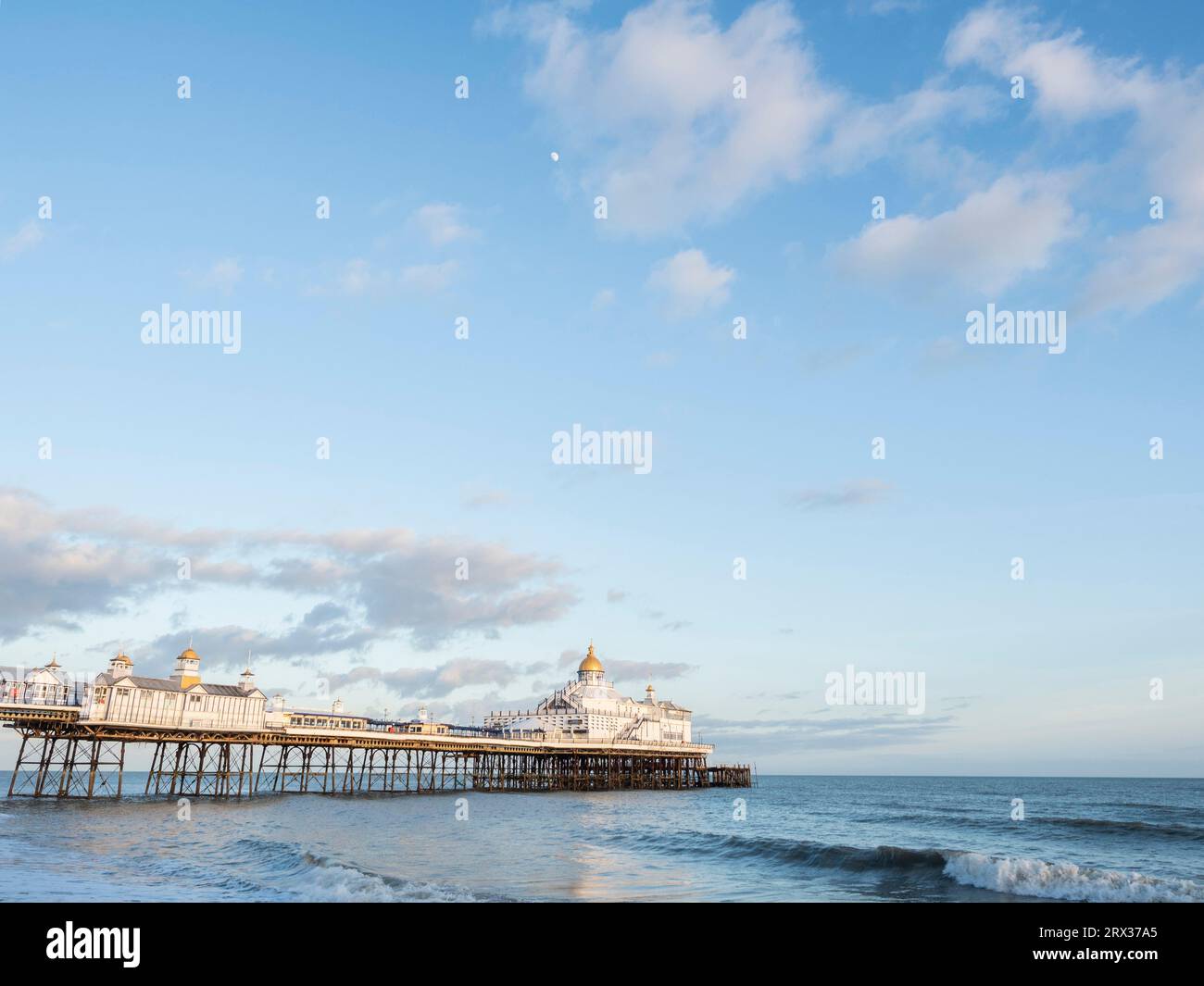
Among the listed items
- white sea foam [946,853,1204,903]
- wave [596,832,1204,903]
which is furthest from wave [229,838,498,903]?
white sea foam [946,853,1204,903]

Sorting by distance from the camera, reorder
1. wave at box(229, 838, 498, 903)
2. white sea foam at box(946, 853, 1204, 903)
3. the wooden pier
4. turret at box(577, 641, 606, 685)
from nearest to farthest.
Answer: wave at box(229, 838, 498, 903) < white sea foam at box(946, 853, 1204, 903) < the wooden pier < turret at box(577, 641, 606, 685)

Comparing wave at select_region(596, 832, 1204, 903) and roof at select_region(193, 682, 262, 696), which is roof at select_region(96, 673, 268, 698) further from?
wave at select_region(596, 832, 1204, 903)

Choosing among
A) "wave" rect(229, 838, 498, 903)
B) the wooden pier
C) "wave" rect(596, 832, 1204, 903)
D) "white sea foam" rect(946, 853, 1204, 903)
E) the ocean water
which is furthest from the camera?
the wooden pier

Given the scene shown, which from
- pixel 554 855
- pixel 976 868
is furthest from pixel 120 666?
pixel 976 868

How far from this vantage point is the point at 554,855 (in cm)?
3509

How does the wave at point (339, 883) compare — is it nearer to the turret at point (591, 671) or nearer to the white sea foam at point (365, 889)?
the white sea foam at point (365, 889)

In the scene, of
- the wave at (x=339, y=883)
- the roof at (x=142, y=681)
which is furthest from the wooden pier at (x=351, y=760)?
the wave at (x=339, y=883)

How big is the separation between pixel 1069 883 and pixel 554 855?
18006 mm

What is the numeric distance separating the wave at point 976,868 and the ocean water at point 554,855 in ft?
0.24

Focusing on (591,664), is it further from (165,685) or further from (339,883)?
(339,883)

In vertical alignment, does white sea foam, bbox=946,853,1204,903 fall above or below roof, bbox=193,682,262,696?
below

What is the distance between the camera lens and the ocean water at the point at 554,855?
2606 centimetres

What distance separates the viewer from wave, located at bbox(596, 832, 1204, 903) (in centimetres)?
2728
